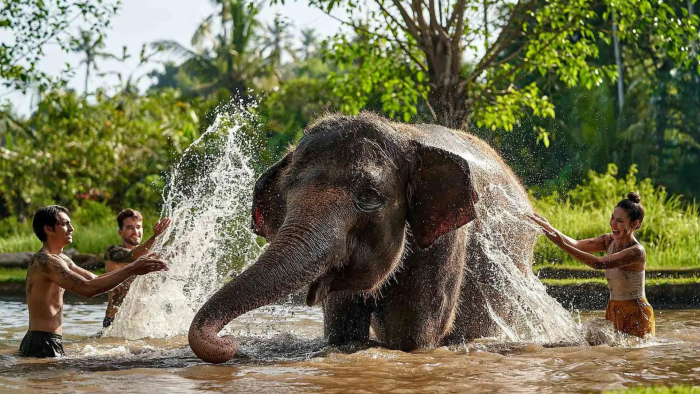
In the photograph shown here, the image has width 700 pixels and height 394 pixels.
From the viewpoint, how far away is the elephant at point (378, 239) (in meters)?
4.62

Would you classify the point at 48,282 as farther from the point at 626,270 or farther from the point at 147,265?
the point at 626,270

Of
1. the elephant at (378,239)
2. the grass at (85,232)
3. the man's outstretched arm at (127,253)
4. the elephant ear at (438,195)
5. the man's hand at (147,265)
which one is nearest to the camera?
the elephant at (378,239)

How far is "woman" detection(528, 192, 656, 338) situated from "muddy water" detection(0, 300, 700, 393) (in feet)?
0.71

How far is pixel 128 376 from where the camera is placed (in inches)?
209

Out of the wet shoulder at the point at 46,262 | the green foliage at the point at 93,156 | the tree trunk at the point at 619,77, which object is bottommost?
the wet shoulder at the point at 46,262

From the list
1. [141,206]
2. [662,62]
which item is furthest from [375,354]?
[662,62]

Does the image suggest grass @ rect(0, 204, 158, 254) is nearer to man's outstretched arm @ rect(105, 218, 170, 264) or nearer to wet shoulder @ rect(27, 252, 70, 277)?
man's outstretched arm @ rect(105, 218, 170, 264)

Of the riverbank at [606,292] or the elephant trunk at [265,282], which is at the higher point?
the elephant trunk at [265,282]

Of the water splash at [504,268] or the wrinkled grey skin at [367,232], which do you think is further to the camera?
the water splash at [504,268]

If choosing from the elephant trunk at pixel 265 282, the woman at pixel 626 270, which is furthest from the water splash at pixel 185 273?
the elephant trunk at pixel 265 282

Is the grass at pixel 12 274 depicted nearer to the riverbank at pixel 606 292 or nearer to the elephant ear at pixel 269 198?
the riverbank at pixel 606 292

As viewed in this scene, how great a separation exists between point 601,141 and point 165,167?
1360 centimetres

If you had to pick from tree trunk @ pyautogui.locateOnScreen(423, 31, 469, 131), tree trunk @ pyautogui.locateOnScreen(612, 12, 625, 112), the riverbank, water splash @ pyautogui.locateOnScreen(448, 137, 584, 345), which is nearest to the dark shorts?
water splash @ pyautogui.locateOnScreen(448, 137, 584, 345)

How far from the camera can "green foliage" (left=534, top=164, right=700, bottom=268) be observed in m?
13.4
